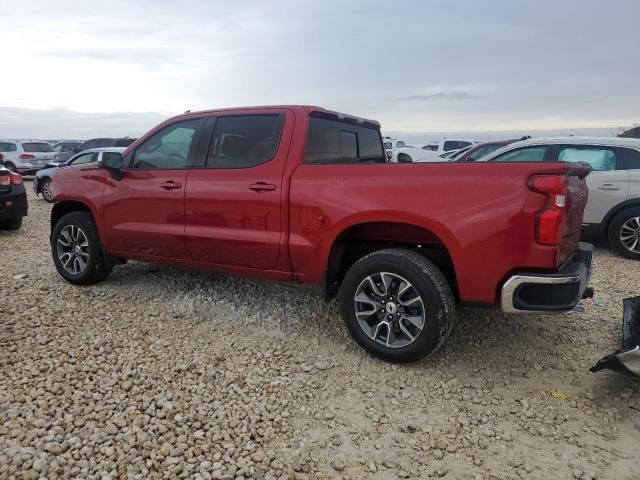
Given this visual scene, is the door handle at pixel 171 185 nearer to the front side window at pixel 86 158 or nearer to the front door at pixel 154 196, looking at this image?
the front door at pixel 154 196

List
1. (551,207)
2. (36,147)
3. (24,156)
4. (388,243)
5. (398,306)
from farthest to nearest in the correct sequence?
(36,147) → (24,156) → (388,243) → (398,306) → (551,207)

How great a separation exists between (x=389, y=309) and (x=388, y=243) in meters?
0.60

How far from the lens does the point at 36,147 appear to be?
19688 mm

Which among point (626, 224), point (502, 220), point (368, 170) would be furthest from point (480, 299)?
point (626, 224)

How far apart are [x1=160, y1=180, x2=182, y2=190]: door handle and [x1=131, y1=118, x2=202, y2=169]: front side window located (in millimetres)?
173

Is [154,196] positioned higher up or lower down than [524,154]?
lower down

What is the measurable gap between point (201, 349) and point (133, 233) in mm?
1556

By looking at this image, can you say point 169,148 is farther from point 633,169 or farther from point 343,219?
point 633,169

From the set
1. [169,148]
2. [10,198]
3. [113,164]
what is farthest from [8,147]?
[169,148]

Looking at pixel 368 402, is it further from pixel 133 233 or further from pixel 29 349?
pixel 133 233

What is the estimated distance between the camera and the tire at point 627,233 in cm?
677

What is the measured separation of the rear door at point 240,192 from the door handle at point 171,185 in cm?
13

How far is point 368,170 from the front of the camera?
3.46 m

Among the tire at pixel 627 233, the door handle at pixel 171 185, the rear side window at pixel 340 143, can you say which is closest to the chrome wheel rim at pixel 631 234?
the tire at pixel 627 233
